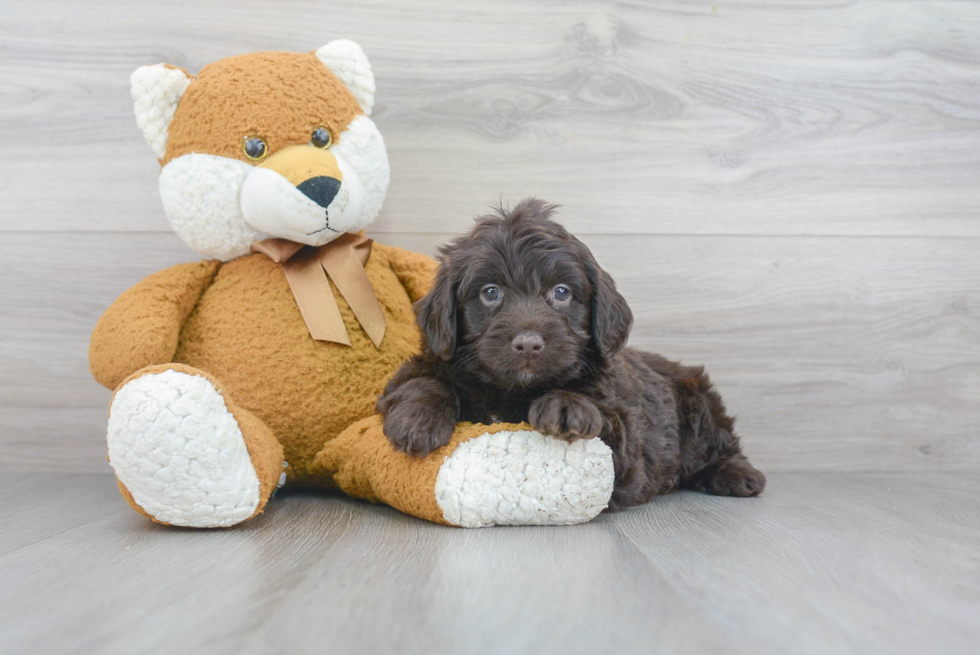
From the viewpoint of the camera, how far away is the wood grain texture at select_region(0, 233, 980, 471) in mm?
2369

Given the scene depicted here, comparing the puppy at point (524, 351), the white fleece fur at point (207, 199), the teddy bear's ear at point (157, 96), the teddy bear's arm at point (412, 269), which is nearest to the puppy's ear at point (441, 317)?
the puppy at point (524, 351)

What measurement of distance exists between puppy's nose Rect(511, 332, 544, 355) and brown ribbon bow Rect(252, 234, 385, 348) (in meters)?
0.55

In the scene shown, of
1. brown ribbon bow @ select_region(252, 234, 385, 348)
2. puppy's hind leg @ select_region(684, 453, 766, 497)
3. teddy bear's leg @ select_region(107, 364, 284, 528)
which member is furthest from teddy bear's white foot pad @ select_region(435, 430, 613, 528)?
puppy's hind leg @ select_region(684, 453, 766, 497)

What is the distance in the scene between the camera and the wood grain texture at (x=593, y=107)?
225 centimetres

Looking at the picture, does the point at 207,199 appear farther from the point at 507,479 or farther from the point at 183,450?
the point at 507,479

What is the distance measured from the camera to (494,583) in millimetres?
1142

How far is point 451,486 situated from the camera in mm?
1457

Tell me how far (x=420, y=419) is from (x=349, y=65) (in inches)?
40.7

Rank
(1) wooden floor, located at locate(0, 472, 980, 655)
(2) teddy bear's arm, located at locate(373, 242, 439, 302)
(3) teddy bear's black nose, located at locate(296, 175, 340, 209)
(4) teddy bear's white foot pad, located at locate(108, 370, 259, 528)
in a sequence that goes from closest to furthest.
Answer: (1) wooden floor, located at locate(0, 472, 980, 655)
(4) teddy bear's white foot pad, located at locate(108, 370, 259, 528)
(3) teddy bear's black nose, located at locate(296, 175, 340, 209)
(2) teddy bear's arm, located at locate(373, 242, 439, 302)

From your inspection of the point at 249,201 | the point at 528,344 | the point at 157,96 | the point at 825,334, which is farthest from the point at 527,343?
the point at 825,334

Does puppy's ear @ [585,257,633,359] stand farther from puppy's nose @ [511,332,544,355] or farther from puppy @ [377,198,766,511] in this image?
puppy's nose @ [511,332,544,355]

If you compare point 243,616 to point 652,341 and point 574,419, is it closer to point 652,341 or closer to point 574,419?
point 574,419

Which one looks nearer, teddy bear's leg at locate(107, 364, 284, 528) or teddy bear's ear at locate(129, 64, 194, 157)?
teddy bear's leg at locate(107, 364, 284, 528)

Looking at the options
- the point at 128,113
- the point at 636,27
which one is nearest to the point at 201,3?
the point at 128,113
